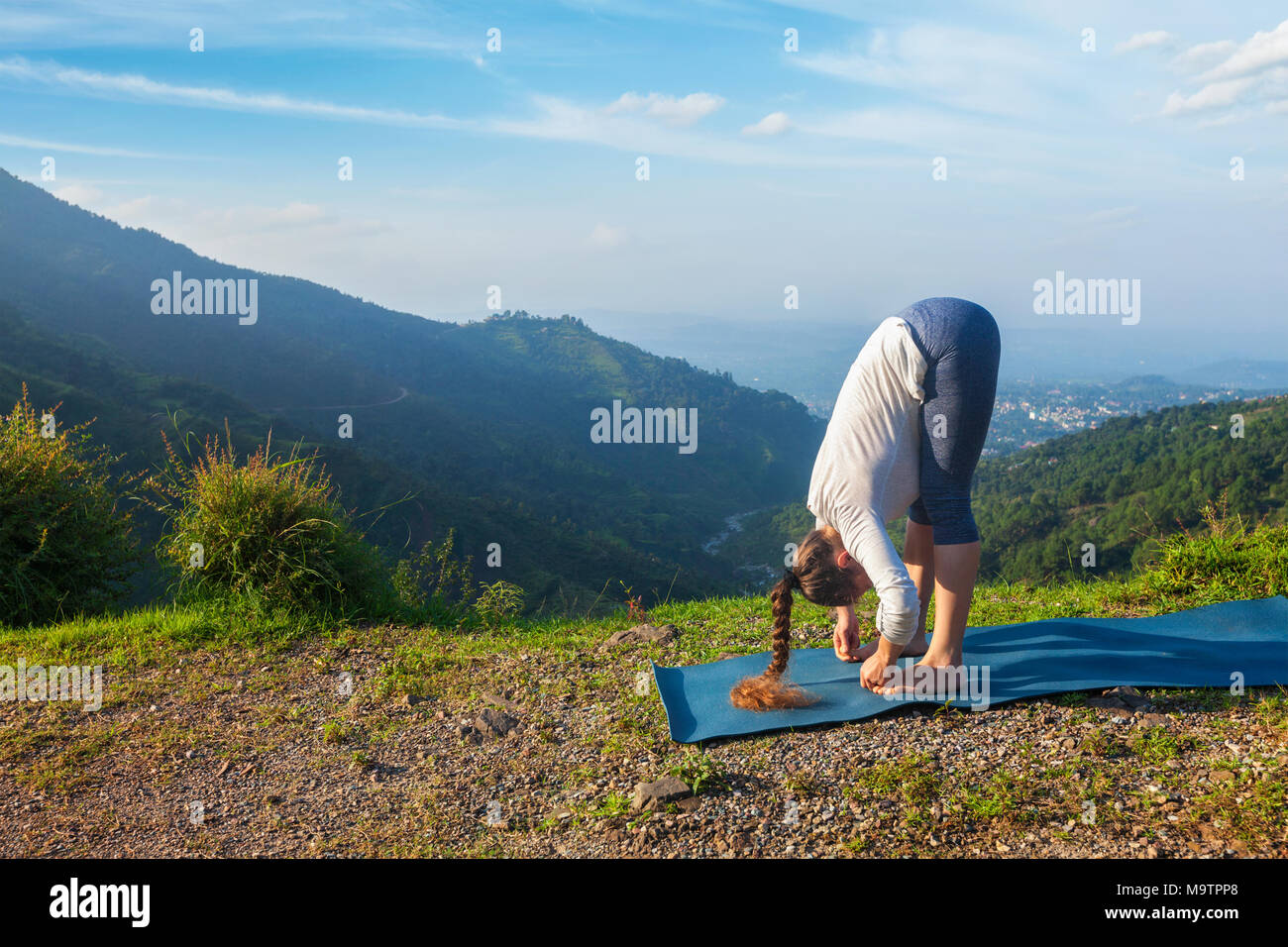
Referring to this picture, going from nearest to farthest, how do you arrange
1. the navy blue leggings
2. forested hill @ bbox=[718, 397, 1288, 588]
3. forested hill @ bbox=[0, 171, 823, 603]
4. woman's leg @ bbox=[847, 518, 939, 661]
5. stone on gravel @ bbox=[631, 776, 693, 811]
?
stone on gravel @ bbox=[631, 776, 693, 811]
the navy blue leggings
woman's leg @ bbox=[847, 518, 939, 661]
forested hill @ bbox=[718, 397, 1288, 588]
forested hill @ bbox=[0, 171, 823, 603]

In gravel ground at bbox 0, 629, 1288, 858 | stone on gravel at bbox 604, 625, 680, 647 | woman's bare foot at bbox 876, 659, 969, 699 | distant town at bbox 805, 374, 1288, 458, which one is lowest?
gravel ground at bbox 0, 629, 1288, 858

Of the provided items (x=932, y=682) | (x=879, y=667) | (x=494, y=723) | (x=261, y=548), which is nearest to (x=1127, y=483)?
(x=932, y=682)

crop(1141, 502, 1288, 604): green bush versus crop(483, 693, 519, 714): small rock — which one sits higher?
crop(1141, 502, 1288, 604): green bush

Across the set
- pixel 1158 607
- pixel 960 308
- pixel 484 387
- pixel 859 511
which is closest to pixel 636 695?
pixel 859 511

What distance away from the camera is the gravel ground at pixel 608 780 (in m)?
2.58

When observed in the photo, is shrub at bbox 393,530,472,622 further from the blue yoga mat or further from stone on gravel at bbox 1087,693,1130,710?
stone on gravel at bbox 1087,693,1130,710

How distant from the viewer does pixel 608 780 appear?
3070 millimetres

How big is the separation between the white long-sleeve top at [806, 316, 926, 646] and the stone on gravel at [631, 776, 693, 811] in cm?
100

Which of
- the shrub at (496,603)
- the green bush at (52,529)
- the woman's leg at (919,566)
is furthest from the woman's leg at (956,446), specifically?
the green bush at (52,529)

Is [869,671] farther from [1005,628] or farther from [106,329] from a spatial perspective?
[106,329]

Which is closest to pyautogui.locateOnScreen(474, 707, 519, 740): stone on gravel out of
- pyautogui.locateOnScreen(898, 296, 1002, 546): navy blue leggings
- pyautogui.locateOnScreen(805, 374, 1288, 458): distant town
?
pyautogui.locateOnScreen(898, 296, 1002, 546): navy blue leggings

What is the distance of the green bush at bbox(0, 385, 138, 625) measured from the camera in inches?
205

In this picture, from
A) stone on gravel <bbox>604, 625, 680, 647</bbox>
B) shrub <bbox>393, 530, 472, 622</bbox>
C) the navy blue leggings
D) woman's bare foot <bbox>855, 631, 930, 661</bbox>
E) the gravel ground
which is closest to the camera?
the gravel ground

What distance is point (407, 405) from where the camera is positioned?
5288 cm
